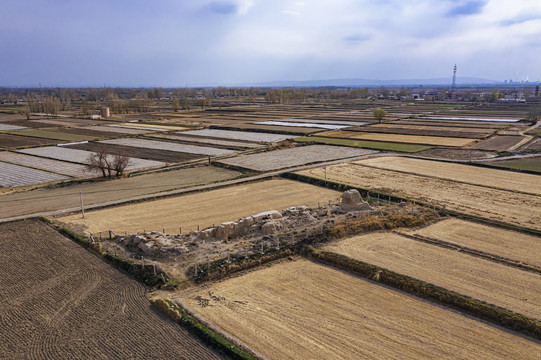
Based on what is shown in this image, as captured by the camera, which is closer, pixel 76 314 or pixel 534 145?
pixel 76 314

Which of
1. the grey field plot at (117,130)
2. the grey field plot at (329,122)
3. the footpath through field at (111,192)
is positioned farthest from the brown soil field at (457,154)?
the grey field plot at (117,130)

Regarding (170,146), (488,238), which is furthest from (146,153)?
(488,238)

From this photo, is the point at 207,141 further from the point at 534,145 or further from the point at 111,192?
the point at 534,145

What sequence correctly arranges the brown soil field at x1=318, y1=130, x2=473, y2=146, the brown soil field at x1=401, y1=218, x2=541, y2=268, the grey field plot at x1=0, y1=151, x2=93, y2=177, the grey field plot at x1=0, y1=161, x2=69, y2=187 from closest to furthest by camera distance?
→ the brown soil field at x1=401, y1=218, x2=541, y2=268 < the grey field plot at x1=0, y1=161, x2=69, y2=187 < the grey field plot at x1=0, y1=151, x2=93, y2=177 < the brown soil field at x1=318, y1=130, x2=473, y2=146

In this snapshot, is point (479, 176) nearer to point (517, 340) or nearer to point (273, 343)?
point (517, 340)

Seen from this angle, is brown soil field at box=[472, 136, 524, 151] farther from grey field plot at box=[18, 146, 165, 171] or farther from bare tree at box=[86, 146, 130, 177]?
bare tree at box=[86, 146, 130, 177]

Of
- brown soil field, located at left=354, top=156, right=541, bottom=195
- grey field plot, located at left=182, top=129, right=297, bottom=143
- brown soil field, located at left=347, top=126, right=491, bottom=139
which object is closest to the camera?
brown soil field, located at left=354, top=156, right=541, bottom=195

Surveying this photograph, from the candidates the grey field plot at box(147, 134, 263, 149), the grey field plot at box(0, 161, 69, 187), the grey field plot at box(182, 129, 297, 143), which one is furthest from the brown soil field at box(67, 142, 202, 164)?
the grey field plot at box(182, 129, 297, 143)

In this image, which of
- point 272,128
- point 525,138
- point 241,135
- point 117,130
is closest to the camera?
point 525,138
